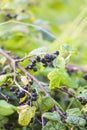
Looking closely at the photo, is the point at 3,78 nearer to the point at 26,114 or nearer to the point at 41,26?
the point at 26,114

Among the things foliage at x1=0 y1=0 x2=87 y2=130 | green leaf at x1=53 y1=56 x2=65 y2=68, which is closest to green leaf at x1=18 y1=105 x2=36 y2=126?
foliage at x1=0 y1=0 x2=87 y2=130

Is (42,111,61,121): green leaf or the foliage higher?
the foliage

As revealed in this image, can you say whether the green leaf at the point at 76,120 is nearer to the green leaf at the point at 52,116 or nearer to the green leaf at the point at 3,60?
the green leaf at the point at 52,116

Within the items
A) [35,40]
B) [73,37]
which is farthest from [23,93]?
[73,37]

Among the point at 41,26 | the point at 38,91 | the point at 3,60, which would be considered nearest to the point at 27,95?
the point at 38,91

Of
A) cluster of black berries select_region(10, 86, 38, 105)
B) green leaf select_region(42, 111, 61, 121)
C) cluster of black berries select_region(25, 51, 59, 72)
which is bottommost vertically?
green leaf select_region(42, 111, 61, 121)

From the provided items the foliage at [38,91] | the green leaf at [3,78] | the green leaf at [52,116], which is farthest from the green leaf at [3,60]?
the green leaf at [52,116]

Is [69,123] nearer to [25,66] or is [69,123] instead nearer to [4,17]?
[25,66]

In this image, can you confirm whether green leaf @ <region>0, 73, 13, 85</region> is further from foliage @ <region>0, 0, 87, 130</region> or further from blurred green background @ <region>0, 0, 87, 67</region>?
blurred green background @ <region>0, 0, 87, 67</region>
